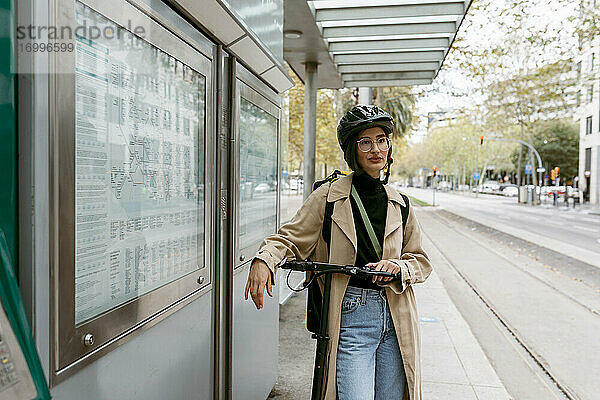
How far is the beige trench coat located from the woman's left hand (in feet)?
0.18

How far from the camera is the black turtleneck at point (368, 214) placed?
105 inches

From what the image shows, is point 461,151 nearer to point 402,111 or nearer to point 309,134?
point 402,111

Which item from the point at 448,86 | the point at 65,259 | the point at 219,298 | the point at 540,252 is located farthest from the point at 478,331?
the point at 448,86

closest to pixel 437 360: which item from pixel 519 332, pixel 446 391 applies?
pixel 446 391

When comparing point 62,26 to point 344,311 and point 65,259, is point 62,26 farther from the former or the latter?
point 344,311

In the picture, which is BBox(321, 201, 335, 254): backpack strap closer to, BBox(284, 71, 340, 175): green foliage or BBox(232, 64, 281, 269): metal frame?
BBox(232, 64, 281, 269): metal frame

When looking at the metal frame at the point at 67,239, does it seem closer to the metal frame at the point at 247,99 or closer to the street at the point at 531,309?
the metal frame at the point at 247,99

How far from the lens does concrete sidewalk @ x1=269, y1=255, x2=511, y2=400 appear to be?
15.4 ft

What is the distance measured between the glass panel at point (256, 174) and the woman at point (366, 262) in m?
0.83

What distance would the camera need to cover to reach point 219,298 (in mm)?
3049

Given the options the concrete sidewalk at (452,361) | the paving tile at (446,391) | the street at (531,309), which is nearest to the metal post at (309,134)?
the street at (531,309)

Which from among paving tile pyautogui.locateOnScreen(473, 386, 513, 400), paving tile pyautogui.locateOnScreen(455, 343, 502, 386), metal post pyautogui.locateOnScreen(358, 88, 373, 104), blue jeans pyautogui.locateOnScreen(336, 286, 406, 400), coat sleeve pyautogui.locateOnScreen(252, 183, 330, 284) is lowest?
paving tile pyautogui.locateOnScreen(455, 343, 502, 386)

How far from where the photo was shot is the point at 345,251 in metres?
2.65

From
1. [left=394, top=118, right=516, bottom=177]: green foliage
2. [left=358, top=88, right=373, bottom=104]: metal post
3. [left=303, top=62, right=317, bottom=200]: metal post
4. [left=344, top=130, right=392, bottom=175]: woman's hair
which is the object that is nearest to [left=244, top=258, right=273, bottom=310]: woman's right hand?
[left=344, top=130, right=392, bottom=175]: woman's hair
